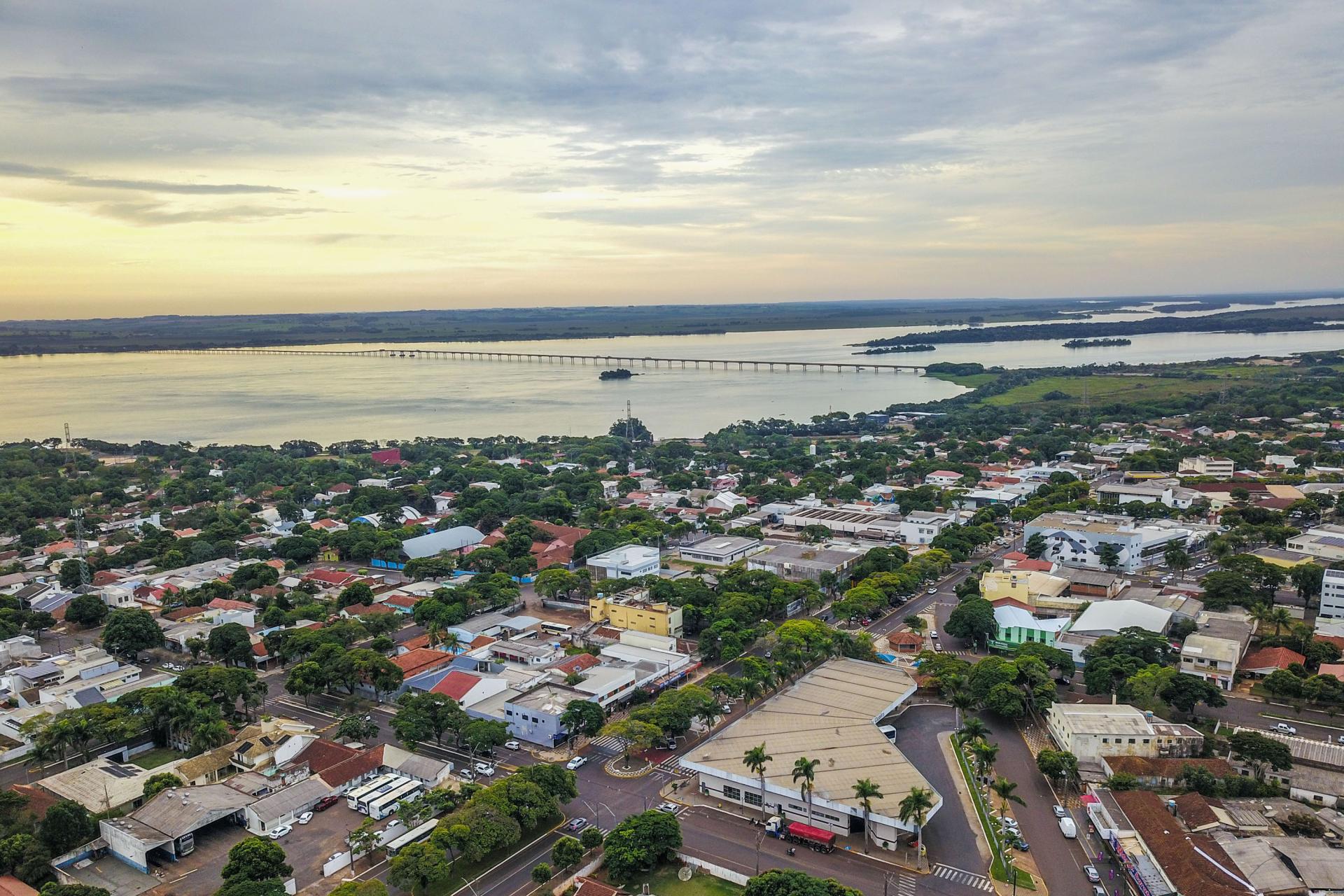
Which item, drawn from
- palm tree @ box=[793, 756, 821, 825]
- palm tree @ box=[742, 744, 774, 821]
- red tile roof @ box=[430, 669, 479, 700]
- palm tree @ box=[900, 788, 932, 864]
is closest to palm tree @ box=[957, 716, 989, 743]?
palm tree @ box=[900, 788, 932, 864]

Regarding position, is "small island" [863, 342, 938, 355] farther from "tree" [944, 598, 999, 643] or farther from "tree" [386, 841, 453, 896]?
A: "tree" [386, 841, 453, 896]

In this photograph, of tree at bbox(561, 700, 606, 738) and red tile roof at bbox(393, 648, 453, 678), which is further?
red tile roof at bbox(393, 648, 453, 678)

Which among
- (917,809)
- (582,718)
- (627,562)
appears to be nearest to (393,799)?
(582,718)

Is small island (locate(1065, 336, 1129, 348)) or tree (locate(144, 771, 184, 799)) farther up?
small island (locate(1065, 336, 1129, 348))

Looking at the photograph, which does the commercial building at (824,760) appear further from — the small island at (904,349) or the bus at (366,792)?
the small island at (904,349)

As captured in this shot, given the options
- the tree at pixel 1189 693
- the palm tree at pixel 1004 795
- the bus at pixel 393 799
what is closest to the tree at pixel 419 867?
the bus at pixel 393 799

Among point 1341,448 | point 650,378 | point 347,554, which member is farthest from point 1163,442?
point 650,378

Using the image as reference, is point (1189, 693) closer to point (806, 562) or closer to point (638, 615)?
point (806, 562)
